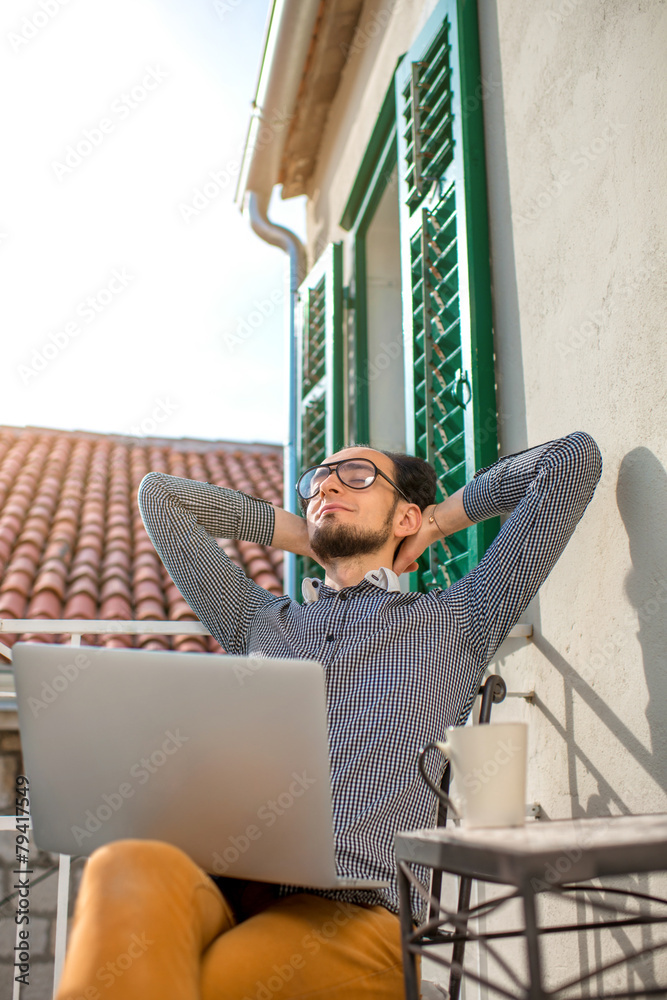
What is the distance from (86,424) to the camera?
9.22 meters

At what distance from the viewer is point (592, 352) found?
1.71 metres

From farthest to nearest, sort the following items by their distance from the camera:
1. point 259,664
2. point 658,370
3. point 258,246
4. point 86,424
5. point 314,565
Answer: point 86,424, point 258,246, point 314,565, point 658,370, point 259,664

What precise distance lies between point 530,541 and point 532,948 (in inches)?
38.8

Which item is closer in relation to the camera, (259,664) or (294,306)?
(259,664)

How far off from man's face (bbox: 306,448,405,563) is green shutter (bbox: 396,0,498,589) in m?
0.26

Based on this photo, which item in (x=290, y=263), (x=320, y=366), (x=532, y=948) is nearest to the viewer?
(x=532, y=948)

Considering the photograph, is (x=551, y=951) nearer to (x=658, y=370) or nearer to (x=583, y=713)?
(x=583, y=713)

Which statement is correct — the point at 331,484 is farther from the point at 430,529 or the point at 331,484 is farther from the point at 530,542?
the point at 530,542

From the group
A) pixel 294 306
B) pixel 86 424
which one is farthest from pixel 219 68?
pixel 86 424

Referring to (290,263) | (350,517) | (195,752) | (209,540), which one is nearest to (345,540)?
(350,517)

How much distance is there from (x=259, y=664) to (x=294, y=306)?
3.89 m

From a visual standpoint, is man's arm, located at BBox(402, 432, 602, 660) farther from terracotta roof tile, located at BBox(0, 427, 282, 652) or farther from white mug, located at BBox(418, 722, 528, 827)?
terracotta roof tile, located at BBox(0, 427, 282, 652)

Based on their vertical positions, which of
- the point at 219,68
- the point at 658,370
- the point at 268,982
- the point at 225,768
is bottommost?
the point at 268,982

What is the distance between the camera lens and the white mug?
1.01m
